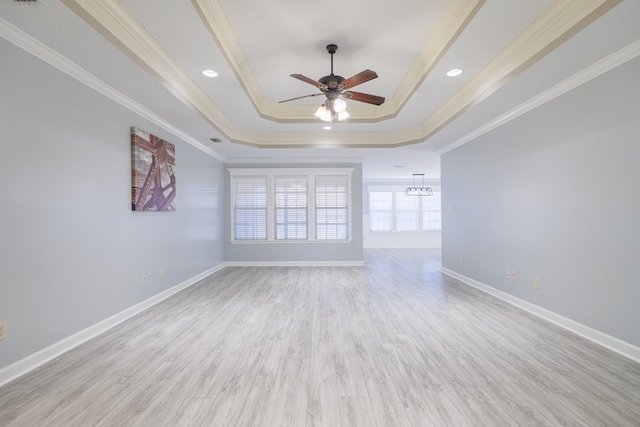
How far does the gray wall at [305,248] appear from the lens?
6.86 m

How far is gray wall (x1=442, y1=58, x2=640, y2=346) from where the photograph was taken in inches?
94.8

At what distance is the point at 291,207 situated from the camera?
6984mm

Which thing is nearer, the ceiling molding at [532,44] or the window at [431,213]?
the ceiling molding at [532,44]

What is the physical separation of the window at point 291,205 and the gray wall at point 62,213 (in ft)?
10.0

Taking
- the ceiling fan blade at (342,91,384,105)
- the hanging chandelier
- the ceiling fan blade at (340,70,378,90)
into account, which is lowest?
the hanging chandelier

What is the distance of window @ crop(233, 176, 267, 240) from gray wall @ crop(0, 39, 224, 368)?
3.02 meters

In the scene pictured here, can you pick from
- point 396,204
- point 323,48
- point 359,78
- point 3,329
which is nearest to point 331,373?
point 3,329

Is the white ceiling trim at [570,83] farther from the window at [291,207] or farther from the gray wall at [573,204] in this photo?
the window at [291,207]

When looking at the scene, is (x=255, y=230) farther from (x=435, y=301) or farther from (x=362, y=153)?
(x=435, y=301)

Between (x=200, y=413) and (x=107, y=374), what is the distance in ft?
3.21

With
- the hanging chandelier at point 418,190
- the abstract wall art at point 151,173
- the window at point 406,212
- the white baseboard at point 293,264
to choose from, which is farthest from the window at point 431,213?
the abstract wall art at point 151,173

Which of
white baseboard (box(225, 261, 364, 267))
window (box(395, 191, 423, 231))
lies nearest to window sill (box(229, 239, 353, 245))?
white baseboard (box(225, 261, 364, 267))

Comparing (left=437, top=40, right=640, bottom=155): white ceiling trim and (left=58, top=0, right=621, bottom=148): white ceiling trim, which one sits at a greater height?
(left=58, top=0, right=621, bottom=148): white ceiling trim

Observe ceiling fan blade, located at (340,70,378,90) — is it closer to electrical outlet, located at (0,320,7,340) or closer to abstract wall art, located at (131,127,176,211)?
abstract wall art, located at (131,127,176,211)
